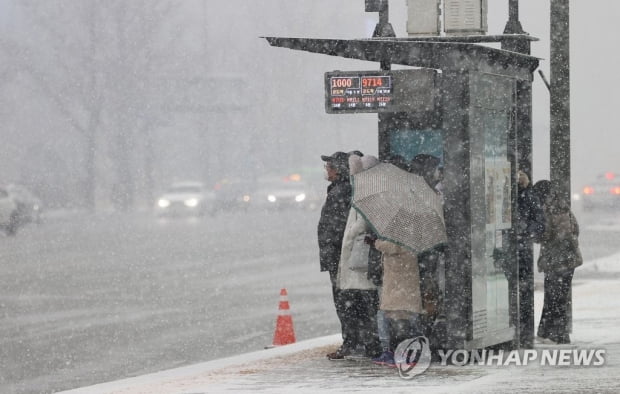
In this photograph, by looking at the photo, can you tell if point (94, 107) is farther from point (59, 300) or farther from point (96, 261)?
point (59, 300)

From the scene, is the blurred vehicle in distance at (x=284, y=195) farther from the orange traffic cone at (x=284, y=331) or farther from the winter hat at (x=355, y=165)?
the winter hat at (x=355, y=165)

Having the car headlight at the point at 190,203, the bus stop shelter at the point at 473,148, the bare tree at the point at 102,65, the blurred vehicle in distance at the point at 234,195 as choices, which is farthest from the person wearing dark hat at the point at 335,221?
the bare tree at the point at 102,65

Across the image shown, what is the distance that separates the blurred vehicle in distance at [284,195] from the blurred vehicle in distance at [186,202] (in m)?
5.37

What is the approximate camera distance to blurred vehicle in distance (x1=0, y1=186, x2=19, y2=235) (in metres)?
40.2

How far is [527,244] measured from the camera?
11.5 metres

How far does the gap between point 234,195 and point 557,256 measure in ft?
175

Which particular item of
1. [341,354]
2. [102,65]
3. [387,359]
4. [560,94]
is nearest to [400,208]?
[387,359]

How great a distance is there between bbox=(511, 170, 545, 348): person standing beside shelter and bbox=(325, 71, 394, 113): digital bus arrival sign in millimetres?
1555

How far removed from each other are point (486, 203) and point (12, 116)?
6015 cm

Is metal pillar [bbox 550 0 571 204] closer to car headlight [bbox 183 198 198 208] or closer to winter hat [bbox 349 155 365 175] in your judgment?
winter hat [bbox 349 155 365 175]

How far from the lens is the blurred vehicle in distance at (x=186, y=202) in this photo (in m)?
55.1

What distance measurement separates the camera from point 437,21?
37.4ft

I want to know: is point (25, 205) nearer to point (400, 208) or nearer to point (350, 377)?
point (400, 208)

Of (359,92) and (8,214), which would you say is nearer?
(359,92)
